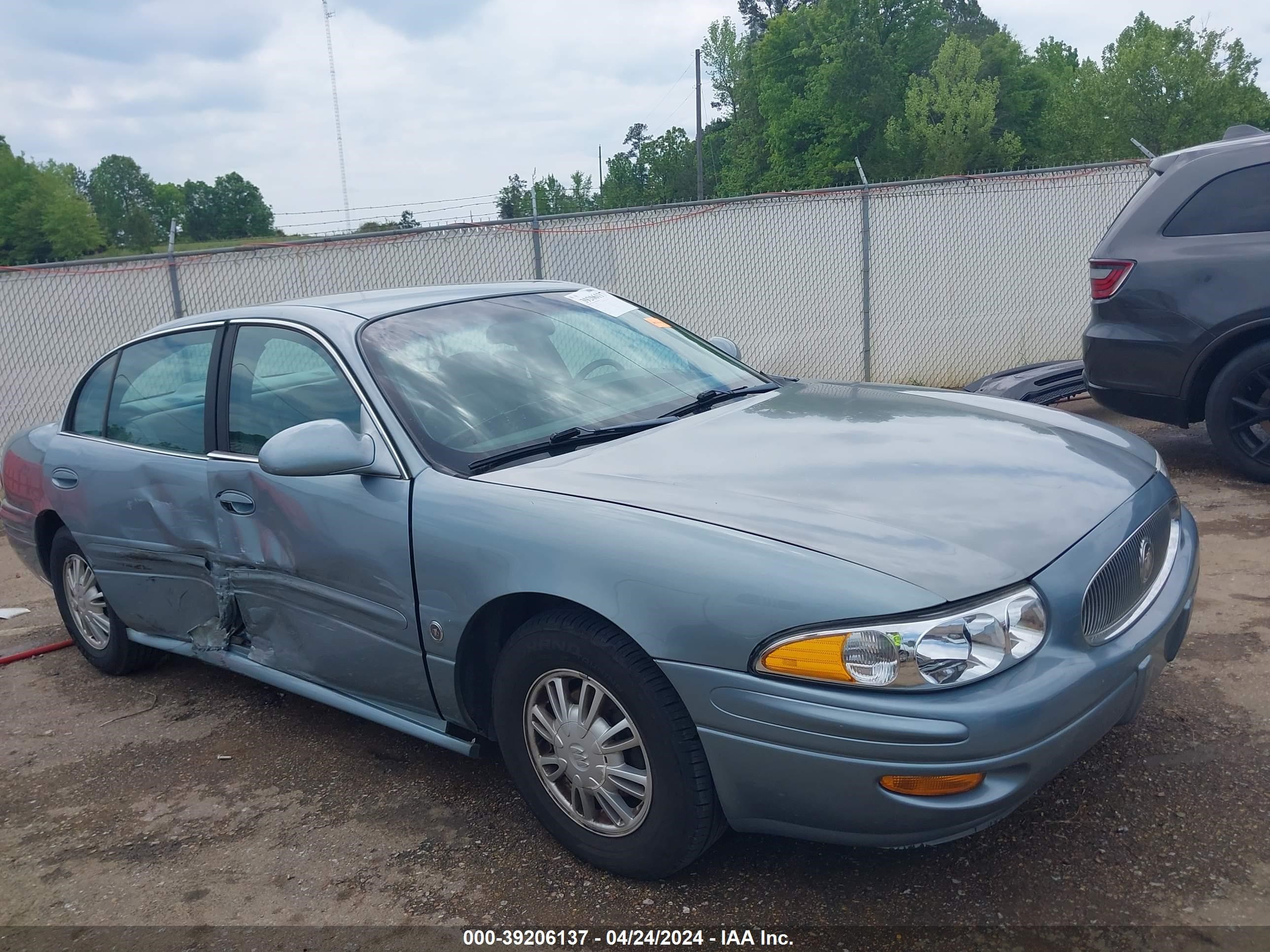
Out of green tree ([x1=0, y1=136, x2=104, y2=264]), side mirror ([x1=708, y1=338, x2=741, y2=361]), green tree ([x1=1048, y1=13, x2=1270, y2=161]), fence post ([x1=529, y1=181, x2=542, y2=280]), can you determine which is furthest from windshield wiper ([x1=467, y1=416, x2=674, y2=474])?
green tree ([x1=0, y1=136, x2=104, y2=264])

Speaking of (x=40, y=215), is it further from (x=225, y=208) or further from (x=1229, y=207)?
(x=1229, y=207)

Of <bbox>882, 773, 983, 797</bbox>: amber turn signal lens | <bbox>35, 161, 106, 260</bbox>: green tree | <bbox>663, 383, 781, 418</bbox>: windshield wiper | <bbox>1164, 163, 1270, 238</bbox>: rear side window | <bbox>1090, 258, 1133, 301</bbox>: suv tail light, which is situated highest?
<bbox>35, 161, 106, 260</bbox>: green tree

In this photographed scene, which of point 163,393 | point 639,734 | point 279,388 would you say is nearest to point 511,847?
point 639,734

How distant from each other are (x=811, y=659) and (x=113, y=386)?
349 cm

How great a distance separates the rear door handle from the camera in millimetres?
4457

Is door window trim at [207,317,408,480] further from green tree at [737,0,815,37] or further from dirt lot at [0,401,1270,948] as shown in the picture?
green tree at [737,0,815,37]

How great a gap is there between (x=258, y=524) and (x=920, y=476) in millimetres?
2168

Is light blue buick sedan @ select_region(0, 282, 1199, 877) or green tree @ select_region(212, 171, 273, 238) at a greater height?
green tree @ select_region(212, 171, 273, 238)

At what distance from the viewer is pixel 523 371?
354cm

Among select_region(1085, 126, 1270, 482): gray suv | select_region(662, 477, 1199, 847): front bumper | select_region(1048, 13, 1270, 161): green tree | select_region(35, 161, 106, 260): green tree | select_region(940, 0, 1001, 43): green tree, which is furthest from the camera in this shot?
select_region(940, 0, 1001, 43): green tree

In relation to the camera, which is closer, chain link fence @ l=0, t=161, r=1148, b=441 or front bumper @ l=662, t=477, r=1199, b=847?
front bumper @ l=662, t=477, r=1199, b=847

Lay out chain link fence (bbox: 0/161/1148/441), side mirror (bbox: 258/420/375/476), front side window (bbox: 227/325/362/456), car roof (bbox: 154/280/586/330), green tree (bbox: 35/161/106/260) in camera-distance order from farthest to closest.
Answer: green tree (bbox: 35/161/106/260) → chain link fence (bbox: 0/161/1148/441) → car roof (bbox: 154/280/586/330) → front side window (bbox: 227/325/362/456) → side mirror (bbox: 258/420/375/476)

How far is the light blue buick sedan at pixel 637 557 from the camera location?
2.32 m

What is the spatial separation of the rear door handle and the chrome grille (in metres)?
3.93
